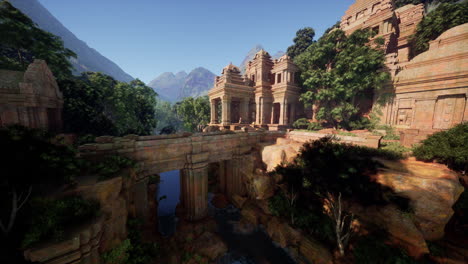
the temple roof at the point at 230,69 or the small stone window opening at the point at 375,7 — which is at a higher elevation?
the small stone window opening at the point at 375,7

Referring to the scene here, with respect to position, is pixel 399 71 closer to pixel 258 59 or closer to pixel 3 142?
pixel 258 59

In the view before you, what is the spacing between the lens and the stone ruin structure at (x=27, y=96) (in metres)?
11.2

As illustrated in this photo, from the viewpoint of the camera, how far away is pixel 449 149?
8.79m

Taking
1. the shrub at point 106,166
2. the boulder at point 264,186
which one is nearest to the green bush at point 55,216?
the shrub at point 106,166

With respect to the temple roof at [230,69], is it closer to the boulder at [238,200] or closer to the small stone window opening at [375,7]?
the boulder at [238,200]

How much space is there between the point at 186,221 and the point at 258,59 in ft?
87.3

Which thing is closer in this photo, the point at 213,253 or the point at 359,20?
the point at 213,253

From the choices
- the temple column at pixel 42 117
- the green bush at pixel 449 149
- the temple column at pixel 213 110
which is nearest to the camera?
the green bush at pixel 449 149

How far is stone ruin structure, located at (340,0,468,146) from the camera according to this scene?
14.6 meters

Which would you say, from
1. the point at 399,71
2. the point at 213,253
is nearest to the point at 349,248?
the point at 213,253

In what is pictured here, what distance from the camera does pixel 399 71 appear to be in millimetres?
18656

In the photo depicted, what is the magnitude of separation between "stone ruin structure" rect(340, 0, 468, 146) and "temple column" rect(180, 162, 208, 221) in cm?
1626

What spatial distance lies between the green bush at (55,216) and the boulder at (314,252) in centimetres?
1131

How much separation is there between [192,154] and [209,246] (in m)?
6.33
